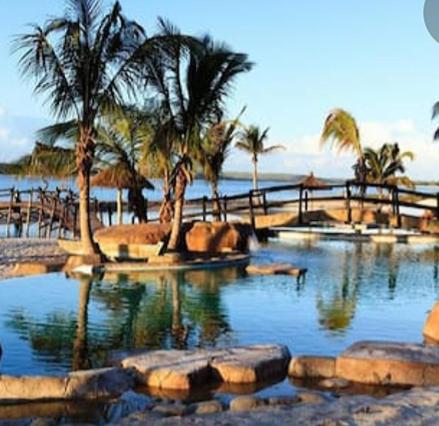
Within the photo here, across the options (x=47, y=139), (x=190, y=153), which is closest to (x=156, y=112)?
(x=190, y=153)

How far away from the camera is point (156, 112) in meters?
19.0

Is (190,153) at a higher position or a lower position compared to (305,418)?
higher

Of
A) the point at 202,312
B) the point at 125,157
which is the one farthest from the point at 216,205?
the point at 202,312

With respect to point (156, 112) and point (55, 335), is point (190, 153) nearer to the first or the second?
point (156, 112)

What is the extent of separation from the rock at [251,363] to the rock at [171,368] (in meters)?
0.16

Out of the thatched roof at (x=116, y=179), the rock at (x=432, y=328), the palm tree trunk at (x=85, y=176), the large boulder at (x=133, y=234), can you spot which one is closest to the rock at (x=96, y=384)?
the rock at (x=432, y=328)

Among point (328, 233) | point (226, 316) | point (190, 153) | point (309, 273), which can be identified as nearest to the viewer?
point (226, 316)

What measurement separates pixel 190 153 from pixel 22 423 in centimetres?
1256

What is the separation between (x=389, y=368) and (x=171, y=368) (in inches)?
85.3

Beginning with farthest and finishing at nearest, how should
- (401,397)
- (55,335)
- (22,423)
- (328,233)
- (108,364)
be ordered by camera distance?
(328,233) → (55,335) → (108,364) → (401,397) → (22,423)

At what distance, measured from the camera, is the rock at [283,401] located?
7093 millimetres

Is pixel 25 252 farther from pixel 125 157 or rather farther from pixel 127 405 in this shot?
pixel 127 405

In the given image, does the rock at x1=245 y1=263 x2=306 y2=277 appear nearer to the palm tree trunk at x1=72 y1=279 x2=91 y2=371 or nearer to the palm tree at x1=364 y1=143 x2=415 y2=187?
the palm tree trunk at x1=72 y1=279 x2=91 y2=371

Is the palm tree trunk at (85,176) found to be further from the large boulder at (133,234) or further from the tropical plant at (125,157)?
the tropical plant at (125,157)
